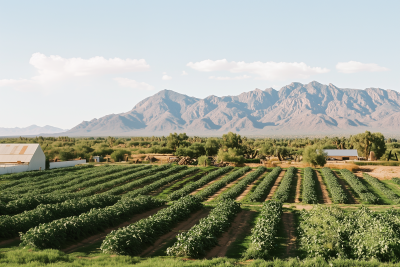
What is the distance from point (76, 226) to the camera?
17688 mm

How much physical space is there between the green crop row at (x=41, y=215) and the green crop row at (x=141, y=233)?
6331 millimetres

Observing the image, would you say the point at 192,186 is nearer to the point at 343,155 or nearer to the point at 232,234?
the point at 232,234

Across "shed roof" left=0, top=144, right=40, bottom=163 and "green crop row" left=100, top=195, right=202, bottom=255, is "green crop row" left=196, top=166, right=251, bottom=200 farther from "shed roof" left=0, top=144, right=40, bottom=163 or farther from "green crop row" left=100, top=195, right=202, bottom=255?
"shed roof" left=0, top=144, right=40, bottom=163

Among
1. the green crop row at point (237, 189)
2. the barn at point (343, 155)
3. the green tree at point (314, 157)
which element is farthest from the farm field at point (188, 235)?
the barn at point (343, 155)

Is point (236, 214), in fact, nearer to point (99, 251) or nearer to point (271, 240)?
point (271, 240)

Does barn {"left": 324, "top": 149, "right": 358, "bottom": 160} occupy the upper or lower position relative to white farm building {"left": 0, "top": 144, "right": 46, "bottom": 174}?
lower

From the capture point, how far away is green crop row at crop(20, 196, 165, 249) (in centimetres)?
1524

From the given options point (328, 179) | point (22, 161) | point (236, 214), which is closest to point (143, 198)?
point (236, 214)

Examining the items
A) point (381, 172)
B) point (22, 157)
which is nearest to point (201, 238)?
point (381, 172)

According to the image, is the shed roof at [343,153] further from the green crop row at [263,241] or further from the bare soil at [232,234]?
the green crop row at [263,241]

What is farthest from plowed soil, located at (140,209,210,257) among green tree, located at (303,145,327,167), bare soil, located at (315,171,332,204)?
green tree, located at (303,145,327,167)

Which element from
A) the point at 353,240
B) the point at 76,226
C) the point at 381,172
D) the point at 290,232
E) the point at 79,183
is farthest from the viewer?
the point at 381,172

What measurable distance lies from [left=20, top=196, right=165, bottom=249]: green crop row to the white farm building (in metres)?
40.8

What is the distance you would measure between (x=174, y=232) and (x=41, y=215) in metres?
9.18
